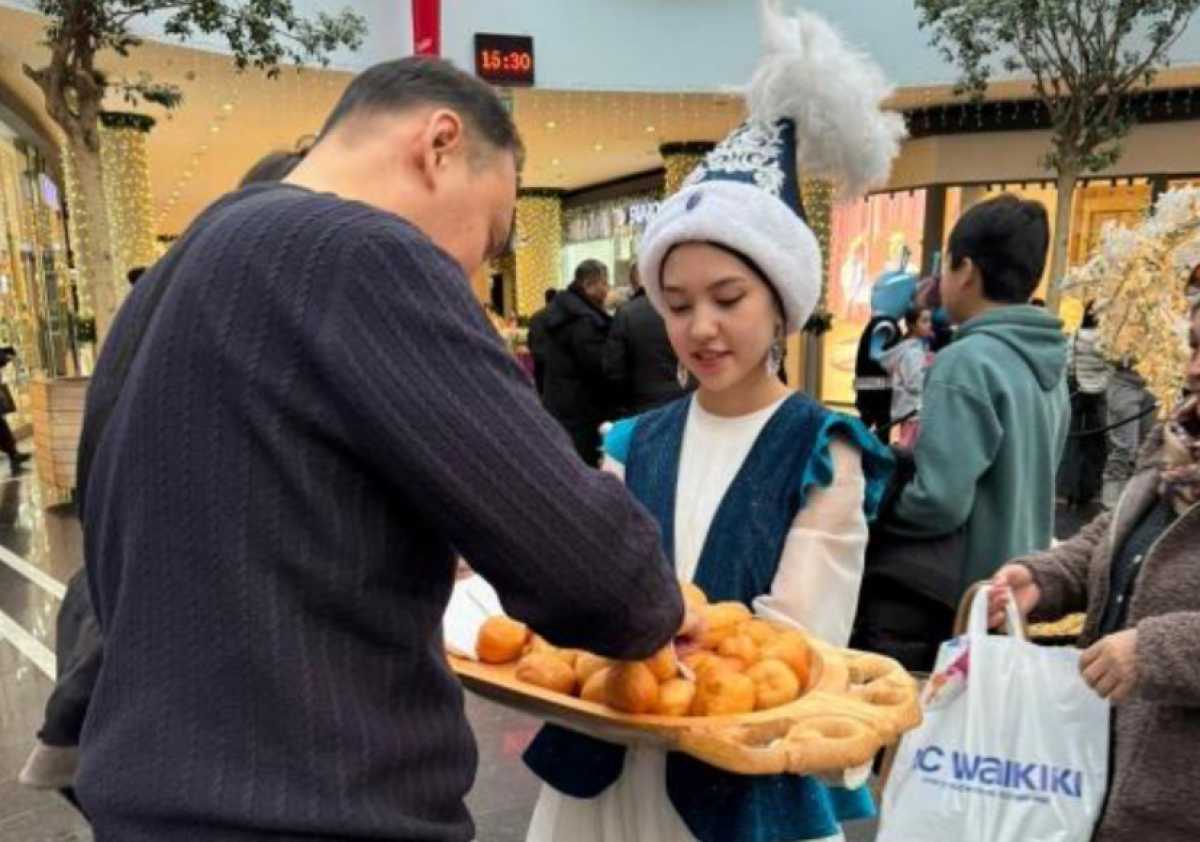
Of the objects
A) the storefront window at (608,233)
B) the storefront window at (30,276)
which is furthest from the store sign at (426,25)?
the storefront window at (608,233)

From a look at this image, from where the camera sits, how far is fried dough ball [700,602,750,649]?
3.74ft

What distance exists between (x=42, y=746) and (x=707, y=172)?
1.40 meters

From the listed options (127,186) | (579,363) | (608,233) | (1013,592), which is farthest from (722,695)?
(608,233)

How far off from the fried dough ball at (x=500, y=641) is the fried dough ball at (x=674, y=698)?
0.82ft

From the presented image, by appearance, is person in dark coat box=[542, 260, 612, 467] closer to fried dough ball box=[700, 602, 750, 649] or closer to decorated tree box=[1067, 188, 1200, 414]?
decorated tree box=[1067, 188, 1200, 414]

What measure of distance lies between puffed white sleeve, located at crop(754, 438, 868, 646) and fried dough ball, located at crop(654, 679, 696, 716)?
32 cm

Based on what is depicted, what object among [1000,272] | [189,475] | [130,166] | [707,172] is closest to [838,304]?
[130,166]

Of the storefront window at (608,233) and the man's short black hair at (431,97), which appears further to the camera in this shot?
the storefront window at (608,233)

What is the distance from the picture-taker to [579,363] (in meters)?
5.46

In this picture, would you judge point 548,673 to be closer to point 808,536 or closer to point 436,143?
point 808,536

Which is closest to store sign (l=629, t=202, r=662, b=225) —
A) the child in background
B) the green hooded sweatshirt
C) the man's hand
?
the child in background

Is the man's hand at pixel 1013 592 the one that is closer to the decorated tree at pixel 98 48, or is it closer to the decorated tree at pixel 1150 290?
the decorated tree at pixel 1150 290

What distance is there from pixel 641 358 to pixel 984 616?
357 centimetres

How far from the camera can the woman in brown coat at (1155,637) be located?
128 centimetres
